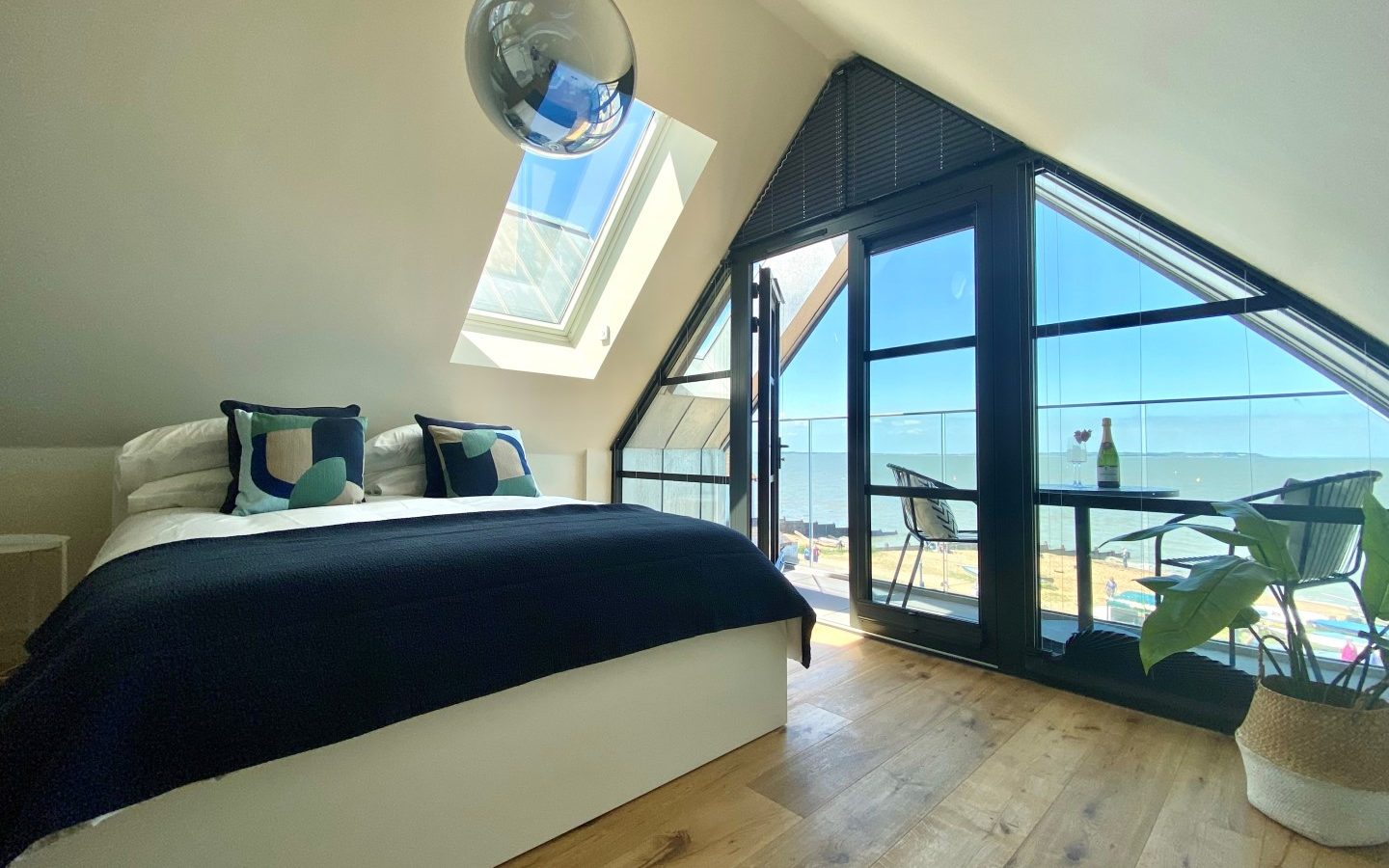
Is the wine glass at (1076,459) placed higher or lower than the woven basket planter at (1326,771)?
higher

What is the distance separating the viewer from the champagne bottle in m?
2.13

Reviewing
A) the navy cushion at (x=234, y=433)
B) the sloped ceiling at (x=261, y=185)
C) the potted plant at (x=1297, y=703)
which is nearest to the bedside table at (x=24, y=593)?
the sloped ceiling at (x=261, y=185)

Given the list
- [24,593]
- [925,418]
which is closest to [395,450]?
[24,593]

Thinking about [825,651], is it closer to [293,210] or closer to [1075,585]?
[1075,585]

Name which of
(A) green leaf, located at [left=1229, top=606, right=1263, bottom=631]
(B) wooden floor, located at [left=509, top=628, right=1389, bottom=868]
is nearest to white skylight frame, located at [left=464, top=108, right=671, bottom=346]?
(B) wooden floor, located at [left=509, top=628, right=1389, bottom=868]

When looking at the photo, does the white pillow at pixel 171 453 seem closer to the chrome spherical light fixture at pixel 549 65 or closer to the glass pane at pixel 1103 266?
the chrome spherical light fixture at pixel 549 65

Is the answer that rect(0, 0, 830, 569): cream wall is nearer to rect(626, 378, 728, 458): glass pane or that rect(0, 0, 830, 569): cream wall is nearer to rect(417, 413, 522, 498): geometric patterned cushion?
rect(417, 413, 522, 498): geometric patterned cushion

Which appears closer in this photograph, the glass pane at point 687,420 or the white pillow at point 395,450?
→ the white pillow at point 395,450

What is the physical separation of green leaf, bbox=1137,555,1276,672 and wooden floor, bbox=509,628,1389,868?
417 millimetres

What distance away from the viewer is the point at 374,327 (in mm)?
2730

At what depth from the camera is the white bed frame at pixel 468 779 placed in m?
0.97

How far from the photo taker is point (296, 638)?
3.39 ft

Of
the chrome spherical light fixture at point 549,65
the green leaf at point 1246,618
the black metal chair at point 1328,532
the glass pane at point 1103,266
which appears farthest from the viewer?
the glass pane at point 1103,266

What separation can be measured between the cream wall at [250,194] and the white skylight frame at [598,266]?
14.0 inches
